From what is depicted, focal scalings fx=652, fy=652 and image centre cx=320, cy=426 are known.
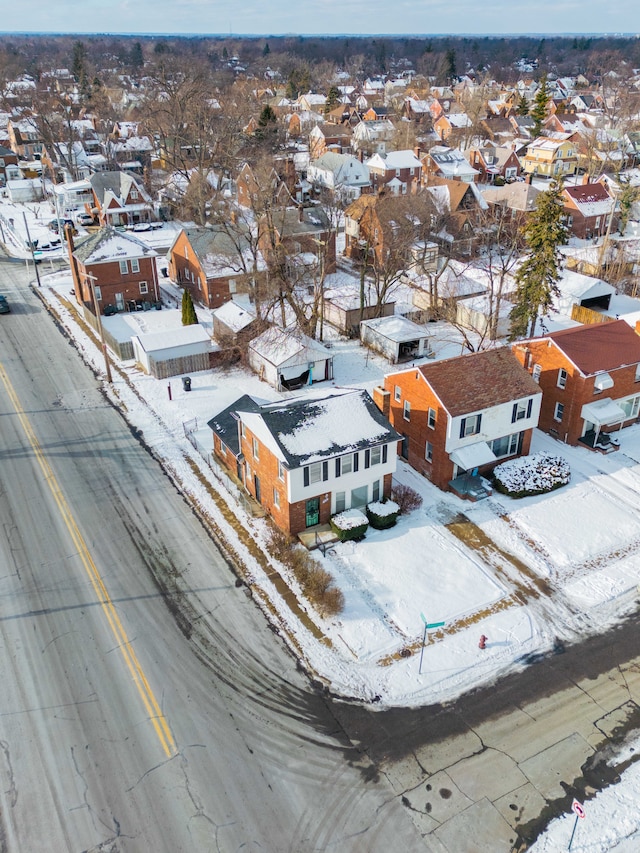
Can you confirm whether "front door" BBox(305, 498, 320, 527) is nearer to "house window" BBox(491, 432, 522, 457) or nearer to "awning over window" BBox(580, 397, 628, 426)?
"house window" BBox(491, 432, 522, 457)

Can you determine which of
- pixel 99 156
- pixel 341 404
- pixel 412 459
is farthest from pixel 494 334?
pixel 99 156

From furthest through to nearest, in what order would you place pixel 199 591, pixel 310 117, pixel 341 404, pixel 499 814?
1. pixel 310 117
2. pixel 341 404
3. pixel 199 591
4. pixel 499 814

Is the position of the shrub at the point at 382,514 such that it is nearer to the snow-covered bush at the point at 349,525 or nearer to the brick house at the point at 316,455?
the snow-covered bush at the point at 349,525

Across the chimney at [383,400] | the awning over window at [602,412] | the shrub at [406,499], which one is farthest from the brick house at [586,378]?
the shrub at [406,499]

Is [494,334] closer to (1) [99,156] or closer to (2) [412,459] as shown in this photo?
(2) [412,459]

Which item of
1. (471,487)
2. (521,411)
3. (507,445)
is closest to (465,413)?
(521,411)

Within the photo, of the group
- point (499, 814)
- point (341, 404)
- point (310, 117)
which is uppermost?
point (310, 117)

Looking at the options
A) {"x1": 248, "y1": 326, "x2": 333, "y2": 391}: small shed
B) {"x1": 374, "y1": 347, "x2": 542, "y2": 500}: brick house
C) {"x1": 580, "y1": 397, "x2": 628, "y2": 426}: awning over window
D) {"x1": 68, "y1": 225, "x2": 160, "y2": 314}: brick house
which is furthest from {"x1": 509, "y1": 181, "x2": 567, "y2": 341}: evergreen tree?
{"x1": 68, "y1": 225, "x2": 160, "y2": 314}: brick house

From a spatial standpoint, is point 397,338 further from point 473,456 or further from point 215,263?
point 215,263
